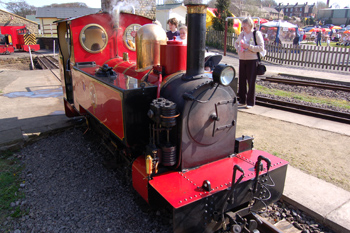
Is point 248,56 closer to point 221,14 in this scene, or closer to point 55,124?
point 55,124

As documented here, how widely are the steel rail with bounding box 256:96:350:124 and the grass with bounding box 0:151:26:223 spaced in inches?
225

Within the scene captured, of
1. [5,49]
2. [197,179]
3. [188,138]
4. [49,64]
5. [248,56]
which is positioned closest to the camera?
[197,179]

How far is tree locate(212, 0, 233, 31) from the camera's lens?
22375 mm

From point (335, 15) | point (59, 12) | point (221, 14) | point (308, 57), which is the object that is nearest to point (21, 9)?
point (59, 12)

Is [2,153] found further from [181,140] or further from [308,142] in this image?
[308,142]

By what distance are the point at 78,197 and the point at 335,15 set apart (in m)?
86.9

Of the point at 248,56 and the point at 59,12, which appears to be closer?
the point at 248,56

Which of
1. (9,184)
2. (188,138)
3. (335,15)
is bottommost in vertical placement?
(9,184)

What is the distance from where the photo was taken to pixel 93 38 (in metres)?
4.71

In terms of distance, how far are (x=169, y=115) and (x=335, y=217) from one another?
2010 mm

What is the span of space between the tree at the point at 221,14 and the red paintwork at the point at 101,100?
780 inches

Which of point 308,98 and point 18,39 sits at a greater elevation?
point 18,39

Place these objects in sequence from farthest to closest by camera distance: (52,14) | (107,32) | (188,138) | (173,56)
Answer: (52,14), (107,32), (173,56), (188,138)

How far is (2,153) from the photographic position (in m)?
4.37
